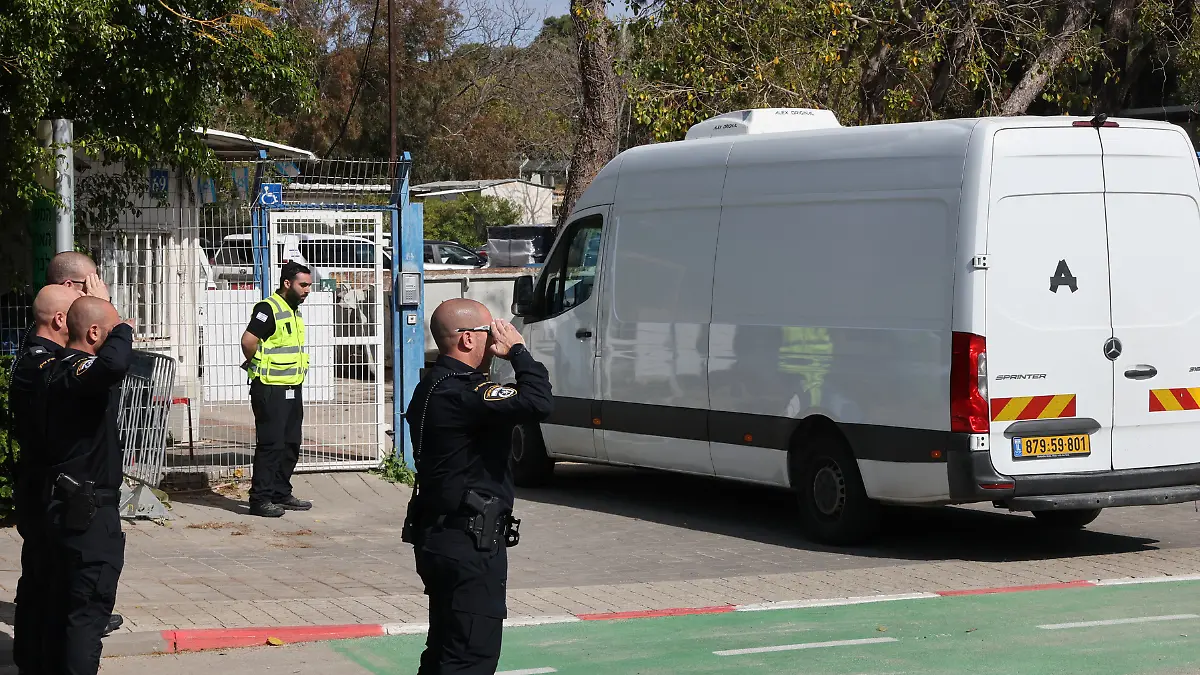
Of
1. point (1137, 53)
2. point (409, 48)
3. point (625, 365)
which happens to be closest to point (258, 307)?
point (625, 365)

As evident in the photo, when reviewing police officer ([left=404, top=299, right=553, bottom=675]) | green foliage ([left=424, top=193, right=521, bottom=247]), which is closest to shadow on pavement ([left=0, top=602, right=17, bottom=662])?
police officer ([left=404, top=299, right=553, bottom=675])

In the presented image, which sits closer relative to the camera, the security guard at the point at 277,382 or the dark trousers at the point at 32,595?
the dark trousers at the point at 32,595

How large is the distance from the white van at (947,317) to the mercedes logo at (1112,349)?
0.04 ft

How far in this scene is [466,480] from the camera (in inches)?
199

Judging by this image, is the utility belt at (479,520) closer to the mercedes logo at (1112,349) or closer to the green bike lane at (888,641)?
the green bike lane at (888,641)

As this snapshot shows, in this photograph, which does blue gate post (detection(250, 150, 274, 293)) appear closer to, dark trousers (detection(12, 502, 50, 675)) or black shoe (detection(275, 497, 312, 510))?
black shoe (detection(275, 497, 312, 510))

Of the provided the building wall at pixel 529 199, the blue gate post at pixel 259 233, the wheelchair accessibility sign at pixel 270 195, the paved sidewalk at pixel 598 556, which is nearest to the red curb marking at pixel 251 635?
the paved sidewalk at pixel 598 556

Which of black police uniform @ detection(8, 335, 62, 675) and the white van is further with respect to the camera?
the white van

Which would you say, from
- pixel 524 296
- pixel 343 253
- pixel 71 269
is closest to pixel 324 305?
pixel 343 253

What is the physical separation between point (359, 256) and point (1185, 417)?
6.84 meters

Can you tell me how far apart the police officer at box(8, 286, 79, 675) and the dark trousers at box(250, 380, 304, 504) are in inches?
186

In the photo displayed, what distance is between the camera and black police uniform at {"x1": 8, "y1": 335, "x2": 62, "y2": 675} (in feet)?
19.3

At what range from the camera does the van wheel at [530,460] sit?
12.6 meters

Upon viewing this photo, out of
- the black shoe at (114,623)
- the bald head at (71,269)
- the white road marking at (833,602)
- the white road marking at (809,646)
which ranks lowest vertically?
the white road marking at (809,646)
